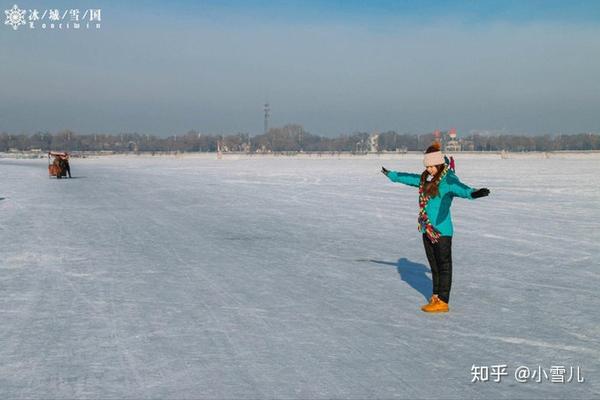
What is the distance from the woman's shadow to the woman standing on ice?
679 millimetres

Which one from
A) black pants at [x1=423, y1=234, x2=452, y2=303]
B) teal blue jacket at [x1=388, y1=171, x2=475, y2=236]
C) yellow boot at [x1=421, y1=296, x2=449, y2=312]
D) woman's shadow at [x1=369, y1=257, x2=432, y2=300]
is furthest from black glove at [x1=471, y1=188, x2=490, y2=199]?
woman's shadow at [x1=369, y1=257, x2=432, y2=300]

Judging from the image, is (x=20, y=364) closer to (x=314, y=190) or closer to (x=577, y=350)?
(x=577, y=350)

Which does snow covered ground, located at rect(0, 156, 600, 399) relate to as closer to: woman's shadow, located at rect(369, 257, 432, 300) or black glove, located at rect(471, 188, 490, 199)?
woman's shadow, located at rect(369, 257, 432, 300)

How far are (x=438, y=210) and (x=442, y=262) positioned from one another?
53 centimetres

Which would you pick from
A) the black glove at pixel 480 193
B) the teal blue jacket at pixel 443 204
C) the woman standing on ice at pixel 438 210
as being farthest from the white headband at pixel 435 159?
the black glove at pixel 480 193

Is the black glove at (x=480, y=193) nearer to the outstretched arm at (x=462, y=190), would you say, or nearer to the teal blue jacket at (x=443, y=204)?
the outstretched arm at (x=462, y=190)

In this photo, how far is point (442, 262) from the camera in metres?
6.33

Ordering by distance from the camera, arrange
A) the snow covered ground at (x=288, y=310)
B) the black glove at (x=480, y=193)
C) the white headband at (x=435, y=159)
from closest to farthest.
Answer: the snow covered ground at (x=288, y=310)
the black glove at (x=480, y=193)
the white headband at (x=435, y=159)

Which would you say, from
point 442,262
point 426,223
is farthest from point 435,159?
point 442,262

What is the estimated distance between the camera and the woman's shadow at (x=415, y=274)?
7516mm

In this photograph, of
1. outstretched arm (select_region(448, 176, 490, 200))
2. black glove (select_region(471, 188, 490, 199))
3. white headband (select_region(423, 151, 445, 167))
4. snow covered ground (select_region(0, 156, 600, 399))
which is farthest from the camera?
white headband (select_region(423, 151, 445, 167))

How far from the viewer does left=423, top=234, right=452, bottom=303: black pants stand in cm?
627

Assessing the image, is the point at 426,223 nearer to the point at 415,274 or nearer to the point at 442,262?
the point at 442,262

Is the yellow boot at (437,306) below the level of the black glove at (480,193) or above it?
below
